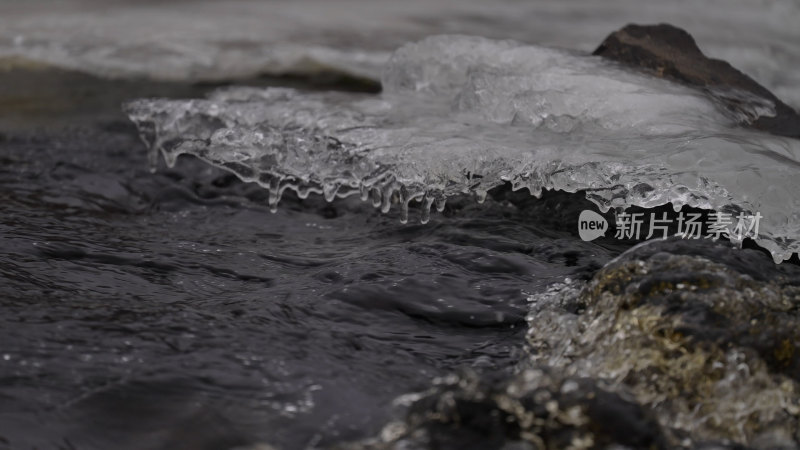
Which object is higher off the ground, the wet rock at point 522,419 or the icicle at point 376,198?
the icicle at point 376,198

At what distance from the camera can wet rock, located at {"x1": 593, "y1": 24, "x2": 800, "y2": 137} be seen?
12.6ft

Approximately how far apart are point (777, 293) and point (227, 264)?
1658 millimetres

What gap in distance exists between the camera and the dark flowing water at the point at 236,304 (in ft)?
7.05

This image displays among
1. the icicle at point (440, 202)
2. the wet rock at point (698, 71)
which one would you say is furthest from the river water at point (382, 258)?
the wet rock at point (698, 71)

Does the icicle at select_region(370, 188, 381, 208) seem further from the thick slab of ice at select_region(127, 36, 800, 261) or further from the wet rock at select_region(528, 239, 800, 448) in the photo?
the wet rock at select_region(528, 239, 800, 448)

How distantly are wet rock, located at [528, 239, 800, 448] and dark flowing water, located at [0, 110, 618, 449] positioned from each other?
0.23 m

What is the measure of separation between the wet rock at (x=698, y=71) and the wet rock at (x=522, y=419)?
7.02 ft

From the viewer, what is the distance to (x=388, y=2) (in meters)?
7.79

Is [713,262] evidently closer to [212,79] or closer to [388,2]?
[212,79]

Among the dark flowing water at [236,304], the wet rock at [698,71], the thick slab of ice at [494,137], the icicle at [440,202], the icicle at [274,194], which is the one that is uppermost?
the wet rock at [698,71]

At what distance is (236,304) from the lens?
274 centimetres

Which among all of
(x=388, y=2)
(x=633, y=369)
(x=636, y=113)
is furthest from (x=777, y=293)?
(x=388, y=2)

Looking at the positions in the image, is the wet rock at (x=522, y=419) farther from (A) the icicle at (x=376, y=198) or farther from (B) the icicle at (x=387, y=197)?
(A) the icicle at (x=376, y=198)

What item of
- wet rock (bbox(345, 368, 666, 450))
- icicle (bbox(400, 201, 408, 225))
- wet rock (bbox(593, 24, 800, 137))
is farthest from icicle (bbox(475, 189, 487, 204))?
wet rock (bbox(345, 368, 666, 450))
